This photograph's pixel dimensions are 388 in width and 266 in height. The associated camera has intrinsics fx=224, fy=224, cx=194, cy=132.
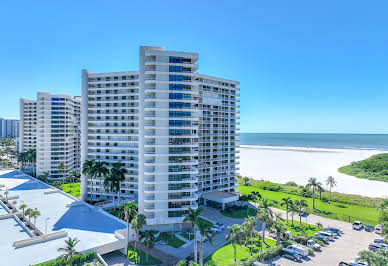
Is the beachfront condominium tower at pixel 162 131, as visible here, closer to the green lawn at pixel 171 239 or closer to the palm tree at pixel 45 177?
the green lawn at pixel 171 239

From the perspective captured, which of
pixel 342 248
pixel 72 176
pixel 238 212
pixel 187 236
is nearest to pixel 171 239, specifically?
pixel 187 236

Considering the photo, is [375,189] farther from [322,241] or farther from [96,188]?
[96,188]

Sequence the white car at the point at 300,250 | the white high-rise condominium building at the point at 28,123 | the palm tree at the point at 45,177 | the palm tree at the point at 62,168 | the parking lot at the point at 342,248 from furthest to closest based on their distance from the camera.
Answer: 1. the white high-rise condominium building at the point at 28,123
2. the palm tree at the point at 62,168
3. the palm tree at the point at 45,177
4. the white car at the point at 300,250
5. the parking lot at the point at 342,248

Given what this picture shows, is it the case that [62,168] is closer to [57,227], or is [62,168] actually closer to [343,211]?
[57,227]

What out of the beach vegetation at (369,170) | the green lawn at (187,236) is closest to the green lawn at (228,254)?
the green lawn at (187,236)

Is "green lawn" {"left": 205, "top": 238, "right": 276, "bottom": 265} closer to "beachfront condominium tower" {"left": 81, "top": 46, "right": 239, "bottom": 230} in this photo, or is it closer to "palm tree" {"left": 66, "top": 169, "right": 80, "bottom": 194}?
"beachfront condominium tower" {"left": 81, "top": 46, "right": 239, "bottom": 230}
